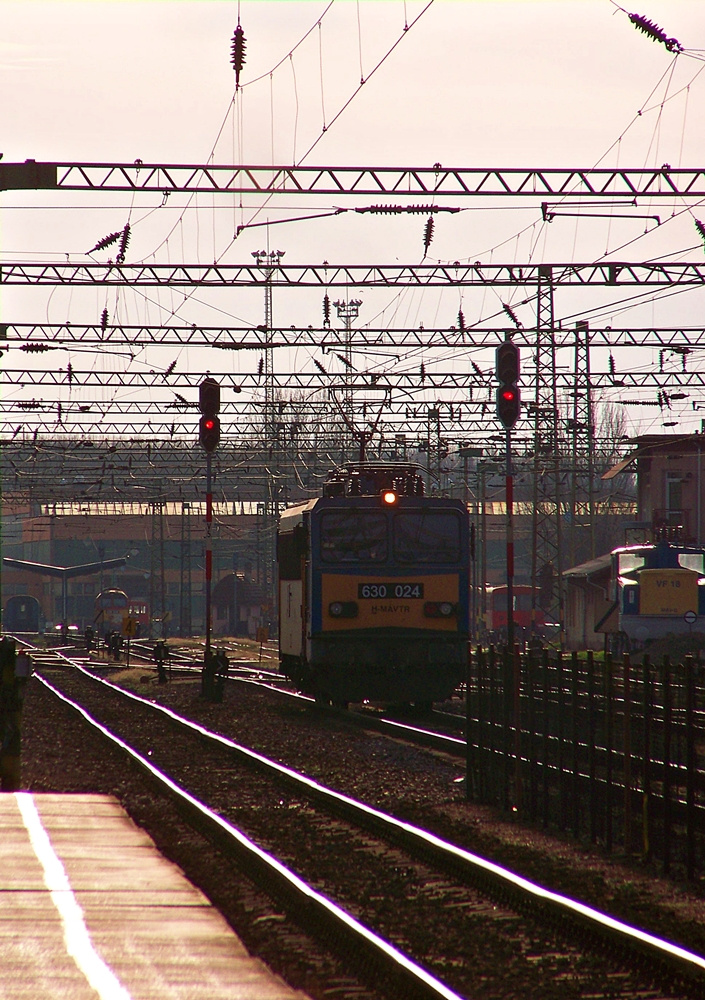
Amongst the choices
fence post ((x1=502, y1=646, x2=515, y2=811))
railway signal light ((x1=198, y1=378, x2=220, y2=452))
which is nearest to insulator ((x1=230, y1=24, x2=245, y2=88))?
railway signal light ((x1=198, y1=378, x2=220, y2=452))

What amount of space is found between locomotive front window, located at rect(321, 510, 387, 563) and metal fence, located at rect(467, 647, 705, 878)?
722 cm

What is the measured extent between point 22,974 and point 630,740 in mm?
4513

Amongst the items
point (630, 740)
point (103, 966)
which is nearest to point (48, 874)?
point (103, 966)

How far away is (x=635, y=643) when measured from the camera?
36.9 m

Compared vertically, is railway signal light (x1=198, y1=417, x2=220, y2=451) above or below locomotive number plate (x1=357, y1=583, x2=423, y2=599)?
above

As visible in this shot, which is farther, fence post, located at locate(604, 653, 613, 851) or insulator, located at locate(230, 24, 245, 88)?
insulator, located at locate(230, 24, 245, 88)

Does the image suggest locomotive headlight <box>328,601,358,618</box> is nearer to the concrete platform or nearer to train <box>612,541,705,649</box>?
the concrete platform

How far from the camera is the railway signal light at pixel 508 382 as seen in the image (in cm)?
1455

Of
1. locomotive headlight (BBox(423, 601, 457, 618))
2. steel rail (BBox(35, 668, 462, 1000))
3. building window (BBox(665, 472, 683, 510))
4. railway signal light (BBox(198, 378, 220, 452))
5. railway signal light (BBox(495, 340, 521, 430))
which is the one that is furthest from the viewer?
building window (BBox(665, 472, 683, 510))

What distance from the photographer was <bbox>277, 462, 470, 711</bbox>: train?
19266 millimetres

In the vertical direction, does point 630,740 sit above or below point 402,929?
above

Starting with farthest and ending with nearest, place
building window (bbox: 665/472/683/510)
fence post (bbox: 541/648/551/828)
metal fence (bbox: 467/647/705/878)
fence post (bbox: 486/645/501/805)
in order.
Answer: building window (bbox: 665/472/683/510) < fence post (bbox: 486/645/501/805) < fence post (bbox: 541/648/551/828) < metal fence (bbox: 467/647/705/878)

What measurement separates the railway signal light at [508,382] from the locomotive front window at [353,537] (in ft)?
17.0

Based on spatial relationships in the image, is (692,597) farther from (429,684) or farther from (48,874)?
(48,874)
